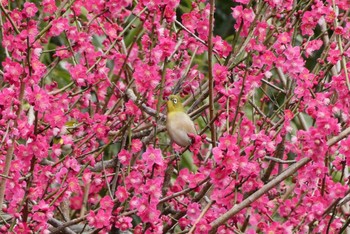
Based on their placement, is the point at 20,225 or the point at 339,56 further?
the point at 339,56

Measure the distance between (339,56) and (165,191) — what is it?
2.95 ft

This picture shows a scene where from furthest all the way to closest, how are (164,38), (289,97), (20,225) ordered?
(289,97)
(164,38)
(20,225)

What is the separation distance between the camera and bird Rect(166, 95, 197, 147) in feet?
10.7

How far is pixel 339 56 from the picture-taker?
11.4 ft

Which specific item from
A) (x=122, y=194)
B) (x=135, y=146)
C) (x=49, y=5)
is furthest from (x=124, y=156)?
(x=49, y=5)

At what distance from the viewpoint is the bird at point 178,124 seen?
3254mm

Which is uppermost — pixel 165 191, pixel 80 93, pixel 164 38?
pixel 164 38

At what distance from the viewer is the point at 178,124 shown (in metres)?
3.28

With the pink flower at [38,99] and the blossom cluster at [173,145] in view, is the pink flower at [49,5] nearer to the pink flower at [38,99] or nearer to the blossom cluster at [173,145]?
the blossom cluster at [173,145]

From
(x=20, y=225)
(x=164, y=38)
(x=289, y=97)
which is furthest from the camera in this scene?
(x=289, y=97)

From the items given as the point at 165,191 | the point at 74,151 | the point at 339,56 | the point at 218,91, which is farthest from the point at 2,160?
the point at 339,56

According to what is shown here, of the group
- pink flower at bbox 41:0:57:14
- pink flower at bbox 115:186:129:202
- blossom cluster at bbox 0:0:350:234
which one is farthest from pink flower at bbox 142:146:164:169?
pink flower at bbox 41:0:57:14

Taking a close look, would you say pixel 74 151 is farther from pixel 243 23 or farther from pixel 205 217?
pixel 243 23

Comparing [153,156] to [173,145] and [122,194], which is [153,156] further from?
[173,145]
